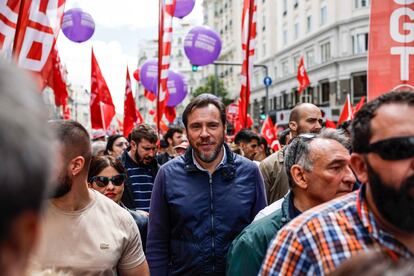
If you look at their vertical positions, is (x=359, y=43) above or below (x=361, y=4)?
below

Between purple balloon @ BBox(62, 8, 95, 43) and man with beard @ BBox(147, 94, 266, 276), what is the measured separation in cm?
909

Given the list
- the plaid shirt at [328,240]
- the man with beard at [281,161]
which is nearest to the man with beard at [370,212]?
the plaid shirt at [328,240]

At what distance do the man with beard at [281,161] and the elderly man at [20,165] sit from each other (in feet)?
14.6

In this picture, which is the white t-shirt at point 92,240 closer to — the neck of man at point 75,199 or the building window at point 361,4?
the neck of man at point 75,199

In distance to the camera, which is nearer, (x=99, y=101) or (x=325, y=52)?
(x=99, y=101)

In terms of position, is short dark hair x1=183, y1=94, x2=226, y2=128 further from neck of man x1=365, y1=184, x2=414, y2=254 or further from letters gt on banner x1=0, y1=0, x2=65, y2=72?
neck of man x1=365, y1=184, x2=414, y2=254

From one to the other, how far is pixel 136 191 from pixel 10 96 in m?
5.18

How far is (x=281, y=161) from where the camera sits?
17.4 ft

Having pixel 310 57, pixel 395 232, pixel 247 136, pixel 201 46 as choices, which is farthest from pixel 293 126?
pixel 310 57

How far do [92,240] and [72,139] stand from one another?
0.54 metres

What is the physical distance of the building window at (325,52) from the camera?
4044cm

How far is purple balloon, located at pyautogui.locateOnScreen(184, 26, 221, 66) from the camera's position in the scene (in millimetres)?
13539

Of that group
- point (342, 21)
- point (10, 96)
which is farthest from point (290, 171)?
point (342, 21)

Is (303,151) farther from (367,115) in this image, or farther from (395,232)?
(395,232)
